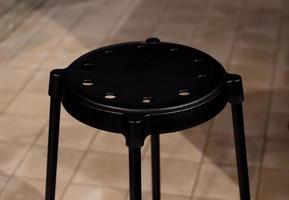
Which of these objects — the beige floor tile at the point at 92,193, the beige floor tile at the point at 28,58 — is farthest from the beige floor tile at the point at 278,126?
the beige floor tile at the point at 28,58

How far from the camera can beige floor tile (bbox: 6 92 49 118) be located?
2.20 m

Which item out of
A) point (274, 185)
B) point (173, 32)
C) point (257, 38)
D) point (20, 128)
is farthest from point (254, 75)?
point (20, 128)

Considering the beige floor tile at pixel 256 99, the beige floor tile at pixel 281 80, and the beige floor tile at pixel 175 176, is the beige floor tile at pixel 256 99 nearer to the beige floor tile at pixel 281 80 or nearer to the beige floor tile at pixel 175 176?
the beige floor tile at pixel 281 80

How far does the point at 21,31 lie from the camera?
113 inches

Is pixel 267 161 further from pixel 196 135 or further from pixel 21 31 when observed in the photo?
pixel 21 31

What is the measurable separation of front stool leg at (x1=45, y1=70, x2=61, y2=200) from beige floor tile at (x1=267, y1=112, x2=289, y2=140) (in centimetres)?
102

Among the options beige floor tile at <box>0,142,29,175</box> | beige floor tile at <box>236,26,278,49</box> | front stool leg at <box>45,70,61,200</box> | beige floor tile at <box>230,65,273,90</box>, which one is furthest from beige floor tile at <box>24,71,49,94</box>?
front stool leg at <box>45,70,61,200</box>

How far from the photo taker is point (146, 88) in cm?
104

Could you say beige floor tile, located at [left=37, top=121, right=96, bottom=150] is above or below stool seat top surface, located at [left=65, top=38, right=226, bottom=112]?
below

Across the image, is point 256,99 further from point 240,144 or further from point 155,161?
point 240,144

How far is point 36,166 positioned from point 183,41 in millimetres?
1047

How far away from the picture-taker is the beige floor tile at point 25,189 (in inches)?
69.4

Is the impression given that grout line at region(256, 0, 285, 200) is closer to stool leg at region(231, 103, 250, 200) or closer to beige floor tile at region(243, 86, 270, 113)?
beige floor tile at region(243, 86, 270, 113)

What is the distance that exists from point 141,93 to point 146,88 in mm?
21
